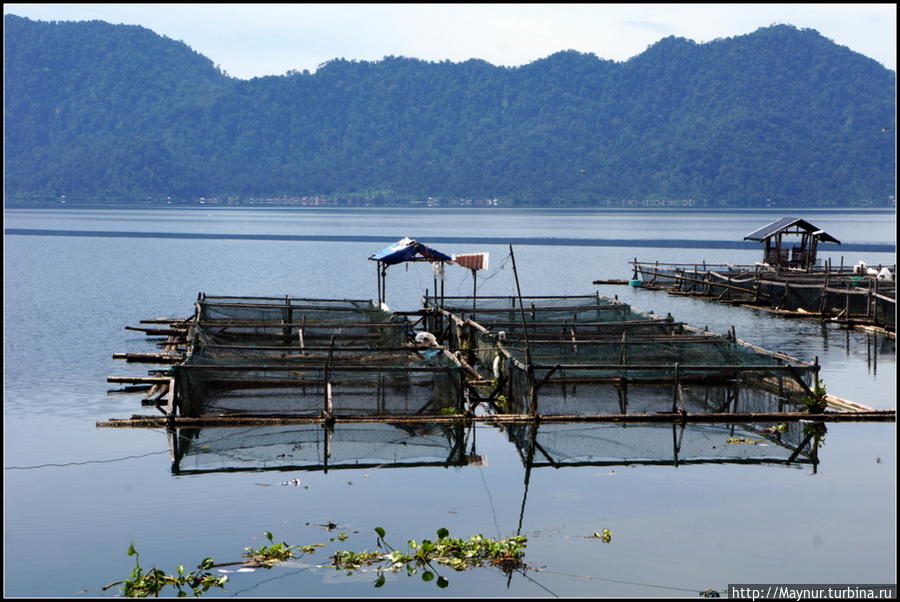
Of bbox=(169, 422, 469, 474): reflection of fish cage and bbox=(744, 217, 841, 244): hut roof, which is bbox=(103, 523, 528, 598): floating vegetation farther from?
bbox=(744, 217, 841, 244): hut roof

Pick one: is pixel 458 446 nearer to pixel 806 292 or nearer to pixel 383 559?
pixel 383 559

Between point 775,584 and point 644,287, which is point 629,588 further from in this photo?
point 644,287

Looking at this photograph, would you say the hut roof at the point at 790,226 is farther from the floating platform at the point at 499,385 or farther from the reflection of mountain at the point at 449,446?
the reflection of mountain at the point at 449,446

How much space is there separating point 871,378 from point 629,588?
20.6 m

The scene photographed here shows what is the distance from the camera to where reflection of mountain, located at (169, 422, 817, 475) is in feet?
69.4

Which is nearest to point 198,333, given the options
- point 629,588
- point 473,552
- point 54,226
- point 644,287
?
point 473,552

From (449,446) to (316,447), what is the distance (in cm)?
277

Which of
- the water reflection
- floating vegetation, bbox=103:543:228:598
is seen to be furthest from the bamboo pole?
floating vegetation, bbox=103:543:228:598

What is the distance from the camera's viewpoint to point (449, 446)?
2242 cm

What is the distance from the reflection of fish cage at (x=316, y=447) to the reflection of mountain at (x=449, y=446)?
2cm

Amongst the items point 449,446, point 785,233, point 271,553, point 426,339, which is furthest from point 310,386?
point 785,233

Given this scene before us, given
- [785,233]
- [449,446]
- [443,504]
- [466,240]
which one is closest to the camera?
[443,504]

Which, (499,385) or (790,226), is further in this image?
(790,226)

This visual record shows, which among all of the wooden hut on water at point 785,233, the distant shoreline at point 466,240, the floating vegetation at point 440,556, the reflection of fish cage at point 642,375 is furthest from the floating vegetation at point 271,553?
the distant shoreline at point 466,240
